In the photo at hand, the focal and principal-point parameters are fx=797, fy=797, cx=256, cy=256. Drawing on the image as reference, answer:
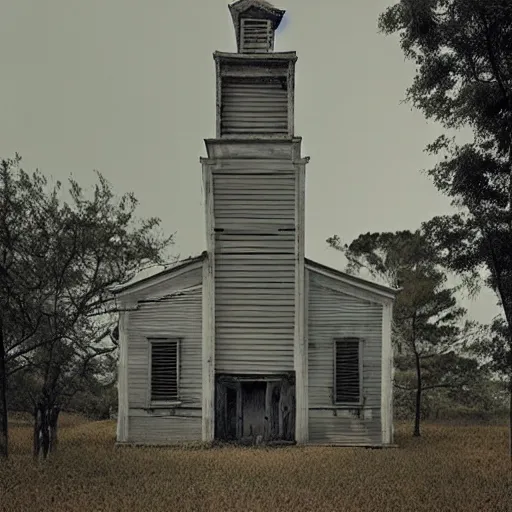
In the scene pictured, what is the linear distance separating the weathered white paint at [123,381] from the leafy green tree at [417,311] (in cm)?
1018

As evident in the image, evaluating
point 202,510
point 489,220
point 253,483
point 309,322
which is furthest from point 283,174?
point 202,510

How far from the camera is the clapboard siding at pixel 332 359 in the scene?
2231cm

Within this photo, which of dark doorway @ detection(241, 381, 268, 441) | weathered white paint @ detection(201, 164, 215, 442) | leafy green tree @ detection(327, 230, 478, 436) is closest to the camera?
weathered white paint @ detection(201, 164, 215, 442)

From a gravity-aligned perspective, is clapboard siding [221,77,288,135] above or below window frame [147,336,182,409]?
above

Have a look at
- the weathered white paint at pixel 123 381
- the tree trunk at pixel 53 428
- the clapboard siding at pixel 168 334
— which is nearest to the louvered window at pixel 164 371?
the clapboard siding at pixel 168 334

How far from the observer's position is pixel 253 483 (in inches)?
534

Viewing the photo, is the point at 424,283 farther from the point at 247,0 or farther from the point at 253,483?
the point at 253,483

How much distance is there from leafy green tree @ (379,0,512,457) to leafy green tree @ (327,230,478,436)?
5495 millimetres

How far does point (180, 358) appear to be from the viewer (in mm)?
22453

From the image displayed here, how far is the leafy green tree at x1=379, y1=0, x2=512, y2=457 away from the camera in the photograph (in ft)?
61.4

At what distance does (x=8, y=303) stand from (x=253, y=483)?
6850 millimetres

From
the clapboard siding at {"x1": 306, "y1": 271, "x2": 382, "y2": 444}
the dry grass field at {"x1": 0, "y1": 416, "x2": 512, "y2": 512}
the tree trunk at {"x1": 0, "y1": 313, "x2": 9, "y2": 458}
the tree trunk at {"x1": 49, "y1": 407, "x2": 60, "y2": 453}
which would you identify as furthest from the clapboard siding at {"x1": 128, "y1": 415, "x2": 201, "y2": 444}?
the tree trunk at {"x1": 0, "y1": 313, "x2": 9, "y2": 458}

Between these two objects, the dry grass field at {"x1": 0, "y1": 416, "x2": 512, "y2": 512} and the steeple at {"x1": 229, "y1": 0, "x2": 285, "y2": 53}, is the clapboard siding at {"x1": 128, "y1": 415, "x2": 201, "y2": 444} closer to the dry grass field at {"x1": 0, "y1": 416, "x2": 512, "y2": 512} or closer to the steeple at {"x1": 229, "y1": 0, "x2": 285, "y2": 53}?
the dry grass field at {"x1": 0, "y1": 416, "x2": 512, "y2": 512}

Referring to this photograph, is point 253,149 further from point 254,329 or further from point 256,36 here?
point 254,329
